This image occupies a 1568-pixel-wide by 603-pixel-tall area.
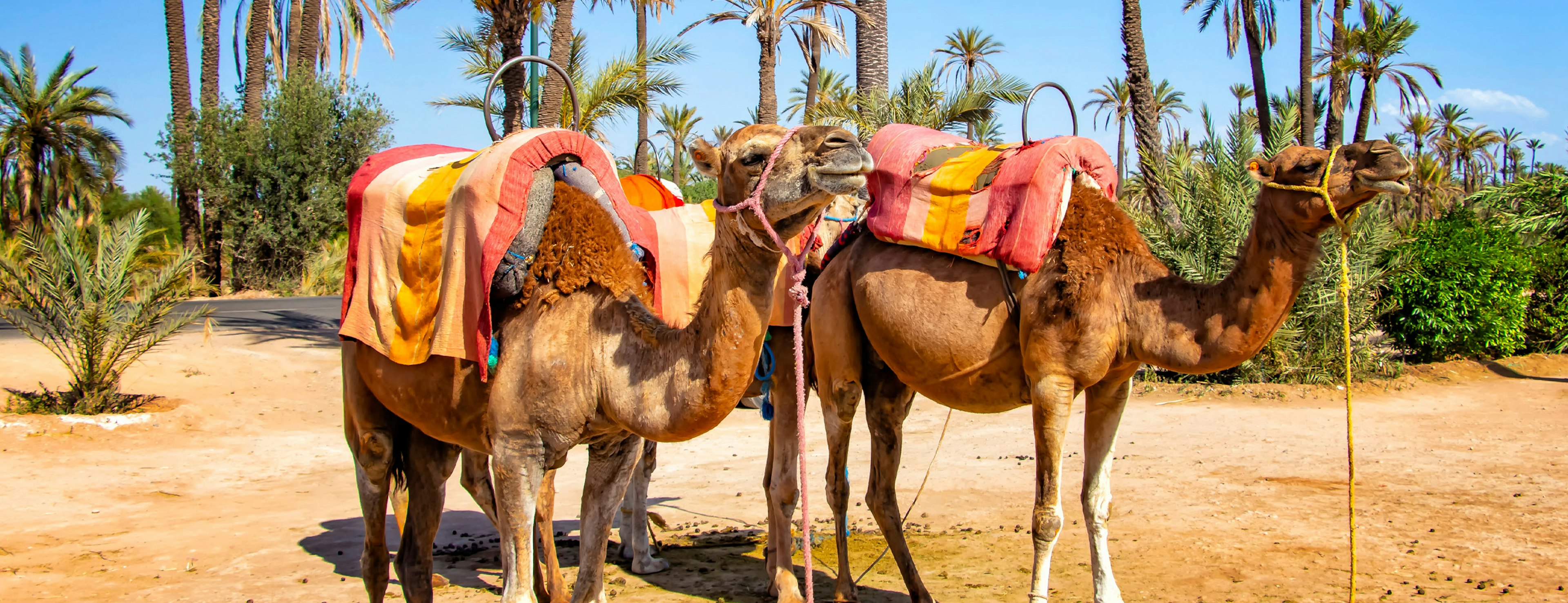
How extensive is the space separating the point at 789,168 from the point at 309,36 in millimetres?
29430

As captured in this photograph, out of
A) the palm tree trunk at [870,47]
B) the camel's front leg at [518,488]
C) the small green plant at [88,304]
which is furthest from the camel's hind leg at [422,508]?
the palm tree trunk at [870,47]

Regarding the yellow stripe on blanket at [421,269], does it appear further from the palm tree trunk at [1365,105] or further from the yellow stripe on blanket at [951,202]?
the palm tree trunk at [1365,105]

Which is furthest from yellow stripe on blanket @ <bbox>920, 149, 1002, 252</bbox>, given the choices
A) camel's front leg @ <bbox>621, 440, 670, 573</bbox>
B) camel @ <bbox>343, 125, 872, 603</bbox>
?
camel's front leg @ <bbox>621, 440, 670, 573</bbox>

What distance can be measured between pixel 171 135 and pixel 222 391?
17394 mm

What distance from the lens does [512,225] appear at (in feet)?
12.2

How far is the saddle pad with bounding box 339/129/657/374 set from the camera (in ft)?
12.2

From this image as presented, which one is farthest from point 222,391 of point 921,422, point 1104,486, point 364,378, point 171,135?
point 171,135

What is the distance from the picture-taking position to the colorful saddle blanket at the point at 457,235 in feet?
12.2

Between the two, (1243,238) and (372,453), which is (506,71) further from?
(1243,238)

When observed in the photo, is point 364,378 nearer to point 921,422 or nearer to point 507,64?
point 507,64

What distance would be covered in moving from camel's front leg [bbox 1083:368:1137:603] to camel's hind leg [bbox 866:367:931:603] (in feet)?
3.32

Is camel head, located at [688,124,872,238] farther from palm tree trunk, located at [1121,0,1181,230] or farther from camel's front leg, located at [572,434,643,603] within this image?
palm tree trunk, located at [1121,0,1181,230]

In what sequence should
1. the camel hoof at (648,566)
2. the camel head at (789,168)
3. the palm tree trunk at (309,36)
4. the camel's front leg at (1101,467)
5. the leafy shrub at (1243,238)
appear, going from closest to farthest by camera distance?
the camel head at (789,168), the camel's front leg at (1101,467), the camel hoof at (648,566), the leafy shrub at (1243,238), the palm tree trunk at (309,36)

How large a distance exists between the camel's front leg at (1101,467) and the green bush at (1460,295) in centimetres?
1154
